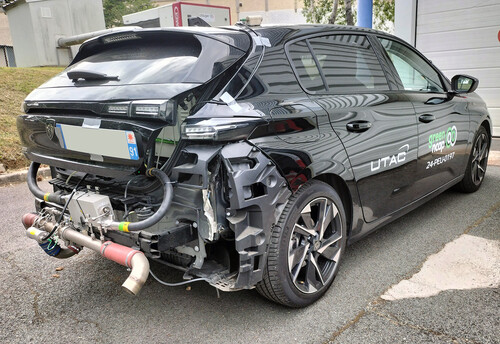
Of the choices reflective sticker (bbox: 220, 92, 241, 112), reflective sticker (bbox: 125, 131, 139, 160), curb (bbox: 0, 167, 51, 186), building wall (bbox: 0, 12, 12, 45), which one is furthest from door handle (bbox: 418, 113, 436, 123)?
building wall (bbox: 0, 12, 12, 45)

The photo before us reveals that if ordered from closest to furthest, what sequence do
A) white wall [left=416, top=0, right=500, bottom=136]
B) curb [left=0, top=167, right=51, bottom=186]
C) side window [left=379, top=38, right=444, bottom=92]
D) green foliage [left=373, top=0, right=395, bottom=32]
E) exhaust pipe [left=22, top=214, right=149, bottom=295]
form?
1. exhaust pipe [left=22, top=214, right=149, bottom=295]
2. side window [left=379, top=38, right=444, bottom=92]
3. curb [left=0, top=167, right=51, bottom=186]
4. white wall [left=416, top=0, right=500, bottom=136]
5. green foliage [left=373, top=0, right=395, bottom=32]

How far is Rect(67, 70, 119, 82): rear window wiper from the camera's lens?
2525 mm

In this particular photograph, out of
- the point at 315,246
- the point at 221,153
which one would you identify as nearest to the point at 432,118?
the point at 315,246

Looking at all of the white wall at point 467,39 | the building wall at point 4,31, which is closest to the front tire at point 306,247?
the white wall at point 467,39

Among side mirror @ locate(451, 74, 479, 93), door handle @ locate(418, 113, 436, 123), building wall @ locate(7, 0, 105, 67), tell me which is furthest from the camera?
building wall @ locate(7, 0, 105, 67)

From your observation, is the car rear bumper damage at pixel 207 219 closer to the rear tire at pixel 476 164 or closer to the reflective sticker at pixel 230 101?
the reflective sticker at pixel 230 101

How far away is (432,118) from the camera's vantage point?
3.64m

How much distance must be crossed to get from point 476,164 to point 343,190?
2.61m

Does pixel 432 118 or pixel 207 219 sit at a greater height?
pixel 432 118

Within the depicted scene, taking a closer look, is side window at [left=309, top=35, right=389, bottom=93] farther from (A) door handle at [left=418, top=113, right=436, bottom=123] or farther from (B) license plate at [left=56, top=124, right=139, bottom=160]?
(B) license plate at [left=56, top=124, right=139, bottom=160]

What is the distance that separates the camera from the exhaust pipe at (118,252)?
82.3 inches

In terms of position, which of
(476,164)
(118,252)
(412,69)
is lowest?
(476,164)

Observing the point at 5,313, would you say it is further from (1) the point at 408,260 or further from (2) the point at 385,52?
(2) the point at 385,52

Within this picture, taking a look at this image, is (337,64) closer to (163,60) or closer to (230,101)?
(230,101)
